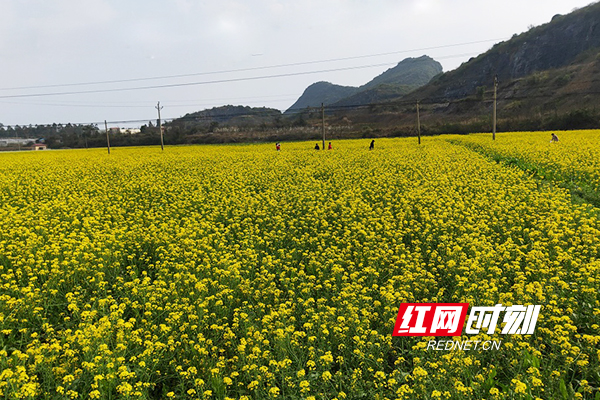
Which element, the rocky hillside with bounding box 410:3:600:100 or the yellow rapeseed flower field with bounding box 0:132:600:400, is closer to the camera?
the yellow rapeseed flower field with bounding box 0:132:600:400

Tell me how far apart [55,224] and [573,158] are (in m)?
20.3

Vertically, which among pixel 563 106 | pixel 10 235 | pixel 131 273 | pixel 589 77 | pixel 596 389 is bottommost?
pixel 596 389

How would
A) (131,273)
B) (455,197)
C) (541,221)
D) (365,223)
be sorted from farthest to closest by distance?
(455,197), (365,223), (541,221), (131,273)

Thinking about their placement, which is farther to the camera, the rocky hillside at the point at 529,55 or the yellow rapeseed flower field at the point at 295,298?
the rocky hillside at the point at 529,55

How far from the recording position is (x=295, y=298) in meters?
5.99

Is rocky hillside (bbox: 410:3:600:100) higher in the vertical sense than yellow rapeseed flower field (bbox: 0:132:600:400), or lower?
higher

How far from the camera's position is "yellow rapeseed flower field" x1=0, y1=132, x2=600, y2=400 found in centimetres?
391

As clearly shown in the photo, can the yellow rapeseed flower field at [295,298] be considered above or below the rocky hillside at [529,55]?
below

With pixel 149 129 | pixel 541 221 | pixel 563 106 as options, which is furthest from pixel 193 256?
pixel 149 129

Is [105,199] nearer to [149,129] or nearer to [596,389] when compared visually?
[596,389]

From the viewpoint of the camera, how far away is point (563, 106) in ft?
245

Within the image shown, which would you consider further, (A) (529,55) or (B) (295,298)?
(A) (529,55)

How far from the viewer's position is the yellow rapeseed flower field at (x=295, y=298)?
154 inches

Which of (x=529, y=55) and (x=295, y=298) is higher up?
(x=529, y=55)
